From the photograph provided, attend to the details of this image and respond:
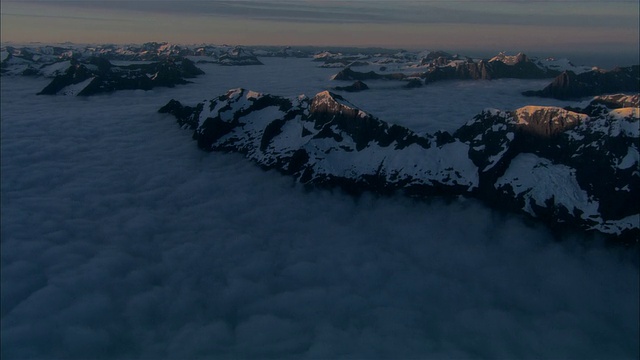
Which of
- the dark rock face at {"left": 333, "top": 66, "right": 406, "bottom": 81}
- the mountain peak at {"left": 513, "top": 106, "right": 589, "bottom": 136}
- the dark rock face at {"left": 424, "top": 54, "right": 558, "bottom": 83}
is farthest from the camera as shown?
the dark rock face at {"left": 333, "top": 66, "right": 406, "bottom": 81}

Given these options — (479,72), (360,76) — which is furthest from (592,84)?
(360,76)

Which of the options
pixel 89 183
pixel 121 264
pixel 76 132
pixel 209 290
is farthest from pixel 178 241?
pixel 76 132

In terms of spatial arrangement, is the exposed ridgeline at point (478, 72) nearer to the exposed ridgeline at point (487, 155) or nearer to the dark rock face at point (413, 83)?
the dark rock face at point (413, 83)

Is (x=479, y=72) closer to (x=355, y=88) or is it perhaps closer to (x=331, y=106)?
(x=355, y=88)

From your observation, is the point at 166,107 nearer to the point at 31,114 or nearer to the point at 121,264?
the point at 31,114

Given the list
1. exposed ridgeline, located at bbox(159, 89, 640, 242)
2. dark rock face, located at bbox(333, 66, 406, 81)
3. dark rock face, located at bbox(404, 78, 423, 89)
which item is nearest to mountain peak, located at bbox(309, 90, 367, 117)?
exposed ridgeline, located at bbox(159, 89, 640, 242)

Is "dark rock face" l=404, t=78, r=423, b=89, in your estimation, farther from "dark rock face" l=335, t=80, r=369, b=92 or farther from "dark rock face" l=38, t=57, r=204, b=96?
"dark rock face" l=38, t=57, r=204, b=96
